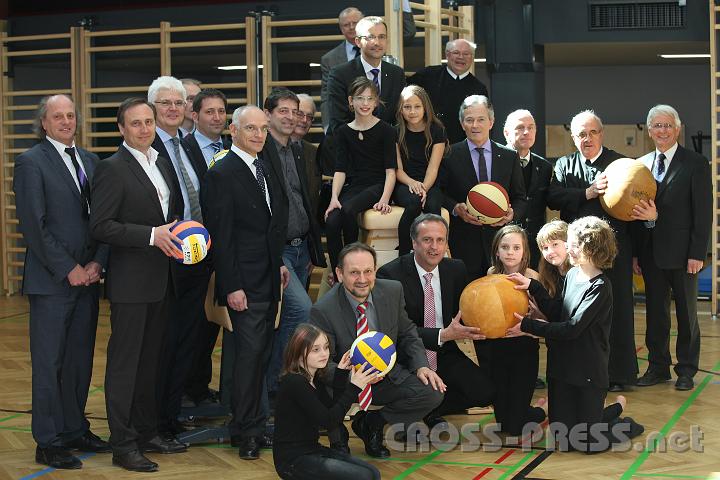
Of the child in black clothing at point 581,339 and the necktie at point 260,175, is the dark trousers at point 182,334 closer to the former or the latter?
the necktie at point 260,175

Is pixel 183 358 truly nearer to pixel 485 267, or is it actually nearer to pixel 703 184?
pixel 485 267

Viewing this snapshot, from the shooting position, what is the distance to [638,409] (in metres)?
5.63

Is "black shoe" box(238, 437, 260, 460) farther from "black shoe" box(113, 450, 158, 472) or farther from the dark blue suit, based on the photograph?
the dark blue suit

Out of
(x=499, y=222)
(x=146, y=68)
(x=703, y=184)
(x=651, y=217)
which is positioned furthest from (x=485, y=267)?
(x=146, y=68)

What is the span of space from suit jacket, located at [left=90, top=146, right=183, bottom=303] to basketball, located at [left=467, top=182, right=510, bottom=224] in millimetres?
1762

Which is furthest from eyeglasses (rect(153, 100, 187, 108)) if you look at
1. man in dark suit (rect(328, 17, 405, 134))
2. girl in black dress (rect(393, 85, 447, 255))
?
girl in black dress (rect(393, 85, 447, 255))

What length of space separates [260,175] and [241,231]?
29cm

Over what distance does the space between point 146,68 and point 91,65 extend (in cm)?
516

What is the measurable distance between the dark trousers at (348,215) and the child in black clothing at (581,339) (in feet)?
3.63

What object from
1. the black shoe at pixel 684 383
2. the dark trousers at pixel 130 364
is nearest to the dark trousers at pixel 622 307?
the black shoe at pixel 684 383

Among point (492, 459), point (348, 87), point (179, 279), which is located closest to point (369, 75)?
point (348, 87)

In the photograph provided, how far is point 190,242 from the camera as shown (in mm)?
4387

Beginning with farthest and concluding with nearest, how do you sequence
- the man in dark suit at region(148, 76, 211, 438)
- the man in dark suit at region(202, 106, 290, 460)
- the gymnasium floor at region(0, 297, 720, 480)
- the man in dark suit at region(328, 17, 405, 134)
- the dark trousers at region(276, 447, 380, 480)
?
the man in dark suit at region(328, 17, 405, 134) < the man in dark suit at region(148, 76, 211, 438) < the man in dark suit at region(202, 106, 290, 460) < the gymnasium floor at region(0, 297, 720, 480) < the dark trousers at region(276, 447, 380, 480)

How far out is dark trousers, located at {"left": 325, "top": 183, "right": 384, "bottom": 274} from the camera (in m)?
5.63
